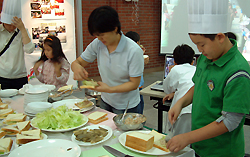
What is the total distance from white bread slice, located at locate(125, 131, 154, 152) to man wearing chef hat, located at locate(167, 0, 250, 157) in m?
0.11

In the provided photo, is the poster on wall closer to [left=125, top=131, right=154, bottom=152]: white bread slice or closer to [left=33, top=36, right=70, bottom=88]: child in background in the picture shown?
[left=33, top=36, right=70, bottom=88]: child in background

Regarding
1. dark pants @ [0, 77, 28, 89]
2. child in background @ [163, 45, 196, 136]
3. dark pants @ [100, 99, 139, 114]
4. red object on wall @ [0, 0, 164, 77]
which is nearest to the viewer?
dark pants @ [100, 99, 139, 114]

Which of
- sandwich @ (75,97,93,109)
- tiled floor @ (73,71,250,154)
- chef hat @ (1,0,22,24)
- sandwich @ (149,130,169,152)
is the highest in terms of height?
chef hat @ (1,0,22,24)

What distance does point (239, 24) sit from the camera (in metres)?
4.84

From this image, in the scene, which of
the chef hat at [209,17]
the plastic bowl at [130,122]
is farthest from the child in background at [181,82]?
the chef hat at [209,17]

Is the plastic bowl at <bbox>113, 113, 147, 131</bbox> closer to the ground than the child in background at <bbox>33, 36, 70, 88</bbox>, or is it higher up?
closer to the ground

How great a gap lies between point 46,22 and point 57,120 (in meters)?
3.12

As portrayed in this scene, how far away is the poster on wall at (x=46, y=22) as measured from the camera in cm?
403

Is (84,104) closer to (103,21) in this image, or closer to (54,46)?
(103,21)

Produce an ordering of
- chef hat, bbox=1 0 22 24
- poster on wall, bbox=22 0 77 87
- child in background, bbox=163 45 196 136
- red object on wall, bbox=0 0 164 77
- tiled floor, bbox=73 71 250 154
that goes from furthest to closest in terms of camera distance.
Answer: red object on wall, bbox=0 0 164 77, poster on wall, bbox=22 0 77 87, tiled floor, bbox=73 71 250 154, chef hat, bbox=1 0 22 24, child in background, bbox=163 45 196 136

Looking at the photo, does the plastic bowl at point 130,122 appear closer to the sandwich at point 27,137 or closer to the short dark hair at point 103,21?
the sandwich at point 27,137

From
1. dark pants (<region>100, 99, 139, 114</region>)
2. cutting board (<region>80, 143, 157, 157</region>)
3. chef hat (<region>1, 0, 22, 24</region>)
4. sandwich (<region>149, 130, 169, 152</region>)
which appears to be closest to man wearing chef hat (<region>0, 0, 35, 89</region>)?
chef hat (<region>1, 0, 22, 24</region>)

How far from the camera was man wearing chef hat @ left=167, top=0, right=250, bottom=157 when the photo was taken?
1100 millimetres

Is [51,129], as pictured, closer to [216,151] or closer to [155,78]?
[216,151]
